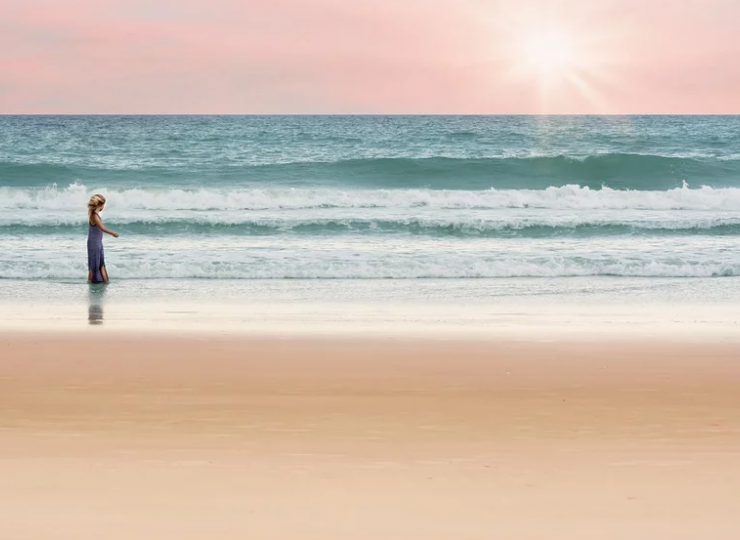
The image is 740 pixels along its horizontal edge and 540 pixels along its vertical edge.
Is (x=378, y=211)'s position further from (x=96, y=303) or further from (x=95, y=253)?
(x=96, y=303)

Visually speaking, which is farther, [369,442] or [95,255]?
[95,255]

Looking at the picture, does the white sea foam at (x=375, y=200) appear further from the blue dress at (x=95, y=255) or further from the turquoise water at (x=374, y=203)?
the blue dress at (x=95, y=255)

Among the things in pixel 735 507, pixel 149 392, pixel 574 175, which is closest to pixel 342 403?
pixel 149 392

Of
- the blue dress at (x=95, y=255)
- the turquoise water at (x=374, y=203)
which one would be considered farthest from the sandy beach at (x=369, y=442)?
the turquoise water at (x=374, y=203)

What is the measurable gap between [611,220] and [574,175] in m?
13.1

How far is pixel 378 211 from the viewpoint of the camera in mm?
23172

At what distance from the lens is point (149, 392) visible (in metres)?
6.50

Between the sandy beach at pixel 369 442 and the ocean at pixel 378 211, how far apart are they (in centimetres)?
446

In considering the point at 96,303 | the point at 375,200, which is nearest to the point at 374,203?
the point at 375,200

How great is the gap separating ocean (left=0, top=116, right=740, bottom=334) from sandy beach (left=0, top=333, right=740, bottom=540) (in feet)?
14.6

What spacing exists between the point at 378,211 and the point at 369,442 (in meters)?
18.1

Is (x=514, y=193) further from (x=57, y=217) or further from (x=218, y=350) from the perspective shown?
(x=218, y=350)

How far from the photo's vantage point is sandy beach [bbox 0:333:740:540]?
4.02 meters

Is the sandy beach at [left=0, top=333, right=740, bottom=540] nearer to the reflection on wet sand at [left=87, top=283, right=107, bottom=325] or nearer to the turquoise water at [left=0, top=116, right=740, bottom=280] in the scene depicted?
the reflection on wet sand at [left=87, top=283, right=107, bottom=325]
